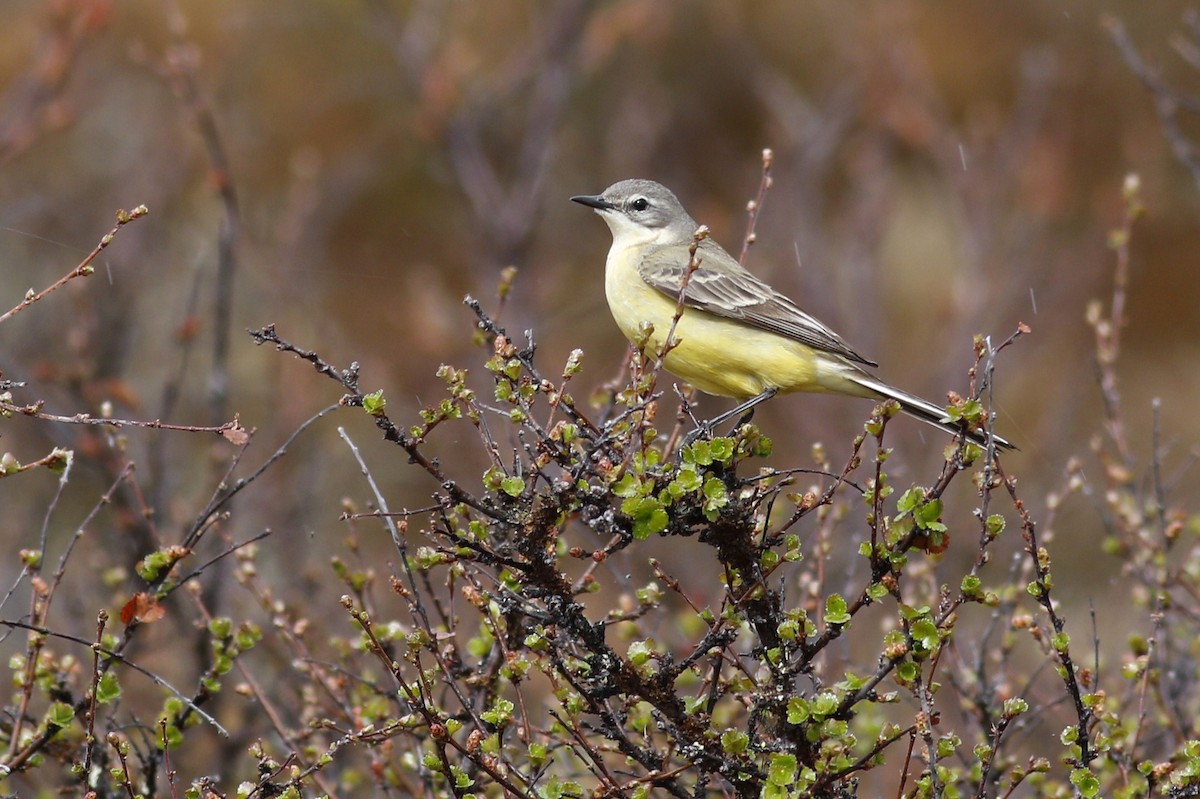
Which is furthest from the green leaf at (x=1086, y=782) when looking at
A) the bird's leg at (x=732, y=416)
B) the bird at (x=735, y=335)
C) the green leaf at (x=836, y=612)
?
the bird at (x=735, y=335)

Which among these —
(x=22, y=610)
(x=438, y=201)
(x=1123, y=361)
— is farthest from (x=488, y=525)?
(x=1123, y=361)

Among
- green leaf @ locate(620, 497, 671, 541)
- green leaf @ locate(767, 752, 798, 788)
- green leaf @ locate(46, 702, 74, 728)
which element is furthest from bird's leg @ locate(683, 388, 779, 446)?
green leaf @ locate(46, 702, 74, 728)

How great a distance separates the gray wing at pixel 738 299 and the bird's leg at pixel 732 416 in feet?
1.00

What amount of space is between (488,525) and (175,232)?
9.94m

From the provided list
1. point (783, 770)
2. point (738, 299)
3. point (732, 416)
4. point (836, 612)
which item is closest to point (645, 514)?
point (836, 612)

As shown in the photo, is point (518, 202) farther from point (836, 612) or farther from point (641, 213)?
point (836, 612)

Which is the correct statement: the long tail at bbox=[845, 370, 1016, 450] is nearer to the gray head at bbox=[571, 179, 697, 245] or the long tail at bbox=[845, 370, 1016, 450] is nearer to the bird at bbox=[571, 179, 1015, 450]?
the bird at bbox=[571, 179, 1015, 450]

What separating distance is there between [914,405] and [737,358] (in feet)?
3.28

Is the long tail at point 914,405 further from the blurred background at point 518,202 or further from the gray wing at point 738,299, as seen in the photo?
the blurred background at point 518,202

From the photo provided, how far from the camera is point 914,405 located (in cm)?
490

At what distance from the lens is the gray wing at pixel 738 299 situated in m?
5.75

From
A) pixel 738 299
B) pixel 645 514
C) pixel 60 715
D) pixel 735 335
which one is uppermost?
pixel 738 299

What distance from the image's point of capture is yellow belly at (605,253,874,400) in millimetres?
5656

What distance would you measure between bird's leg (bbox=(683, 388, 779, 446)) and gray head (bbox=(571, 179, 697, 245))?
1247 mm
